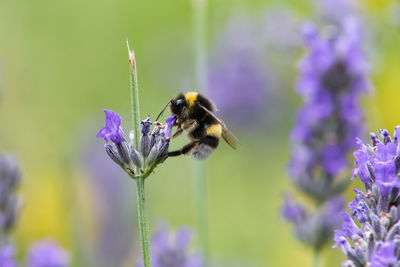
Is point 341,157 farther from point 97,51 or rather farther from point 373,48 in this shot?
point 97,51

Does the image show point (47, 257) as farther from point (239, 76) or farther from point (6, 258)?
point (239, 76)

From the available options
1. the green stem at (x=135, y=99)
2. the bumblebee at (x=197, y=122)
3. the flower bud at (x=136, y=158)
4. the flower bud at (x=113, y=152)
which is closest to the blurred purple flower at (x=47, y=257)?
the bumblebee at (x=197, y=122)

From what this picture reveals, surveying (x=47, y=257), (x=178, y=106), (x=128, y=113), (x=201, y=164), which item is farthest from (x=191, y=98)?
(x=128, y=113)

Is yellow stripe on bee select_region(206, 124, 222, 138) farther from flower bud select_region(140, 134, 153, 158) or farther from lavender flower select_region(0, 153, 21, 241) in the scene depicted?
lavender flower select_region(0, 153, 21, 241)

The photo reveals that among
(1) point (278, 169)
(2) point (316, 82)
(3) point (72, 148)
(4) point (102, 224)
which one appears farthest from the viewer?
(1) point (278, 169)

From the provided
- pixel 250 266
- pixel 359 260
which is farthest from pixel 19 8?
pixel 359 260

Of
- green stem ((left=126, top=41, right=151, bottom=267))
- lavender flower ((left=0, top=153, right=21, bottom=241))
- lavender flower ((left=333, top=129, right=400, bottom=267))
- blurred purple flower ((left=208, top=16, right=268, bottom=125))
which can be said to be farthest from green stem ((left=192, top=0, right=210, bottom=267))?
blurred purple flower ((left=208, top=16, right=268, bottom=125))
